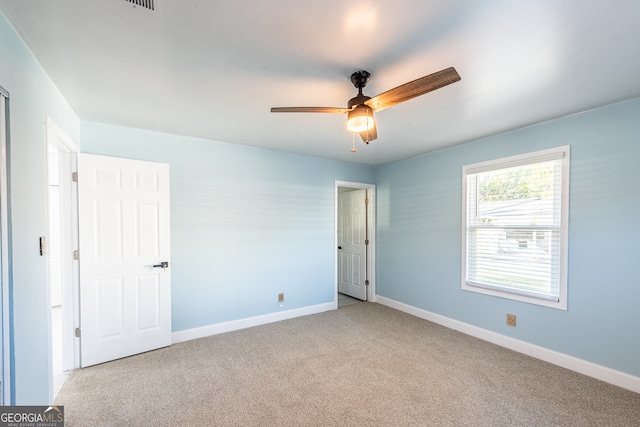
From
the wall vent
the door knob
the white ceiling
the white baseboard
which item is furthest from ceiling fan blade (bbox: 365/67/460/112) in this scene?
the white baseboard

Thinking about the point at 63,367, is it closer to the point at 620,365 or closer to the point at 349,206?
the point at 349,206

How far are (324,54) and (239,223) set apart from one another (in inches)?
98.2

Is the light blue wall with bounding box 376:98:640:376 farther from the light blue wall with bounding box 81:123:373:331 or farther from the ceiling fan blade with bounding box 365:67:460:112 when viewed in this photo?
the ceiling fan blade with bounding box 365:67:460:112

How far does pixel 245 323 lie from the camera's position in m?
3.63

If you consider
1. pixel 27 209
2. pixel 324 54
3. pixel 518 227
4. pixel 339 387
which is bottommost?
pixel 339 387

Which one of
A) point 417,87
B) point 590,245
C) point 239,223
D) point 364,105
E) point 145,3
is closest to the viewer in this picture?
point 145,3

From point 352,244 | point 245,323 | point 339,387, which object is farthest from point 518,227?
point 245,323

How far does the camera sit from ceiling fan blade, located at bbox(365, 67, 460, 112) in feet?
4.58

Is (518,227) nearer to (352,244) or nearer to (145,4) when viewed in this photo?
(352,244)

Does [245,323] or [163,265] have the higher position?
[163,265]

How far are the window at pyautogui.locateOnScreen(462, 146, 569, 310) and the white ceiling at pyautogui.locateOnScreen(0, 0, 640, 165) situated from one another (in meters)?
0.62

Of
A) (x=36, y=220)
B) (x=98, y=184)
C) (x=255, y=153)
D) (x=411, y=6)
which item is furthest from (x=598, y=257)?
(x=98, y=184)

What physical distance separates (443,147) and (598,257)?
1948 millimetres

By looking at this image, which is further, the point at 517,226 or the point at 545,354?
the point at 517,226
